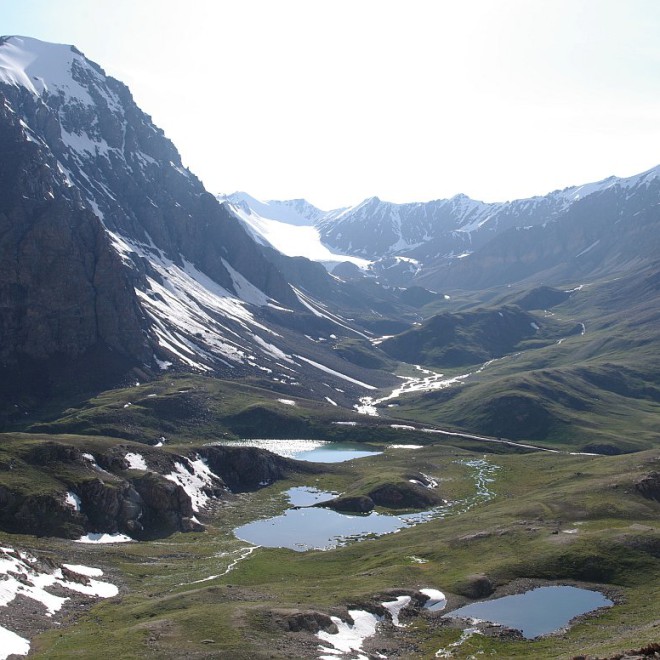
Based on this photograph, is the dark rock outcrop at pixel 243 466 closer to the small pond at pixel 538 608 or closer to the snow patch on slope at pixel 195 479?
the snow patch on slope at pixel 195 479

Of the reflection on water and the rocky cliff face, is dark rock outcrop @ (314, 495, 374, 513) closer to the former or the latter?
the reflection on water

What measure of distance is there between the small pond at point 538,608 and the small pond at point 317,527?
44653mm

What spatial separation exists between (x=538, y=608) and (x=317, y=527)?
2507 inches

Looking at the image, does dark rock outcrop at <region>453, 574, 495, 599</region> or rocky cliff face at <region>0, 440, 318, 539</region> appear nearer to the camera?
dark rock outcrop at <region>453, 574, 495, 599</region>

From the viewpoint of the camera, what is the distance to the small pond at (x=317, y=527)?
418 ft

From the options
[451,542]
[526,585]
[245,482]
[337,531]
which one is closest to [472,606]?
[526,585]

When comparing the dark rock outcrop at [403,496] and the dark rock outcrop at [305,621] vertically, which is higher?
the dark rock outcrop at [305,621]

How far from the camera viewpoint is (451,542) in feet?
359

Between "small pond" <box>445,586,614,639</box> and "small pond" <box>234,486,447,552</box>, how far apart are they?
1758 inches

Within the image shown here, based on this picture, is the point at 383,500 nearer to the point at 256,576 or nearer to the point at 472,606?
the point at 256,576

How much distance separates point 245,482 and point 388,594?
91.7m

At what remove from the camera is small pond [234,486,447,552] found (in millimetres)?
127312

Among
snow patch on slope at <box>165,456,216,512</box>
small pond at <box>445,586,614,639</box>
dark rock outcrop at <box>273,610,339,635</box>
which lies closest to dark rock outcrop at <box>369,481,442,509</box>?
snow patch on slope at <box>165,456,216,512</box>

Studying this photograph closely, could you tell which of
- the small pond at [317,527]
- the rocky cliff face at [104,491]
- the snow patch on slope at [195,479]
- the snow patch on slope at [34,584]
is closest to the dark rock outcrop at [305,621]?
the snow patch on slope at [34,584]
